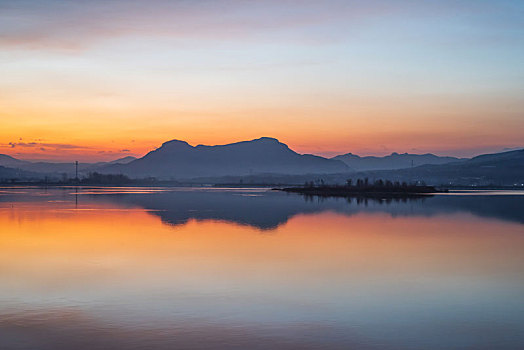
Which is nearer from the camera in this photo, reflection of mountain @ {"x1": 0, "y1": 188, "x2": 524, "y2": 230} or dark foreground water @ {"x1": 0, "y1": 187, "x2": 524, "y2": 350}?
dark foreground water @ {"x1": 0, "y1": 187, "x2": 524, "y2": 350}

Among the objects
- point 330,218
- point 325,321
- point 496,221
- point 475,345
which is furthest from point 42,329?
point 496,221

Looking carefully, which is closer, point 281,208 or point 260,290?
point 260,290

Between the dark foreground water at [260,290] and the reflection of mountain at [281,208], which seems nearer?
the dark foreground water at [260,290]

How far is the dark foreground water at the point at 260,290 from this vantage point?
1202cm

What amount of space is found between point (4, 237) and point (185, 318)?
21.3m

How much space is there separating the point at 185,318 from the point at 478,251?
1729 cm

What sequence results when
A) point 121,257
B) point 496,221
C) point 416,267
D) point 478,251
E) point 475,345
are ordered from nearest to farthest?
point 475,345 → point 416,267 → point 121,257 → point 478,251 → point 496,221

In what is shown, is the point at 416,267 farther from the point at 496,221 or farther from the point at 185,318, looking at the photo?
the point at 496,221

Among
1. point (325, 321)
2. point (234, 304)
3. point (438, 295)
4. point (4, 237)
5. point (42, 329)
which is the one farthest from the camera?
point (4, 237)

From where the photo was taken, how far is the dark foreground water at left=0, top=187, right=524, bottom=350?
1202 cm

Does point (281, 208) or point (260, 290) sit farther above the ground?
point (281, 208)

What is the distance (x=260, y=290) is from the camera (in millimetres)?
16906

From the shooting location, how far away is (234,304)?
49.3ft

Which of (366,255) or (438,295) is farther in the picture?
(366,255)
